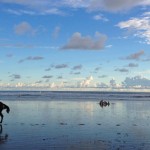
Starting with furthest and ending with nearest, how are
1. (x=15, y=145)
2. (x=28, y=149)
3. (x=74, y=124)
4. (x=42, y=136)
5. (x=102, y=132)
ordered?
(x=74, y=124) < (x=102, y=132) < (x=42, y=136) < (x=15, y=145) < (x=28, y=149)

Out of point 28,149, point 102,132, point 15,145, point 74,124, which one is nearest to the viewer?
point 28,149

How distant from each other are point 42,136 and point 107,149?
192 inches

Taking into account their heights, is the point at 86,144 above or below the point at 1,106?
below

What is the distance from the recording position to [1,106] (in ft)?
89.5

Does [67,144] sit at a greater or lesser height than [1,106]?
lesser

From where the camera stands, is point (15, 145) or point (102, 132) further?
point (102, 132)

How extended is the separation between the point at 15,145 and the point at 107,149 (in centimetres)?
463

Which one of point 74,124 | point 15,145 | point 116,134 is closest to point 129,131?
point 116,134

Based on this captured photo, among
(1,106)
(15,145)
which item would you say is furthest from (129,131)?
(1,106)

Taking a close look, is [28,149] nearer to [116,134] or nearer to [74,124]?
[116,134]

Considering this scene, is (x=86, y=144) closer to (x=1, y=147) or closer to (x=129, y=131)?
(x=1, y=147)

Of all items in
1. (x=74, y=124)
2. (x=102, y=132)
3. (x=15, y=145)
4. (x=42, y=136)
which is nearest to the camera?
(x=15, y=145)

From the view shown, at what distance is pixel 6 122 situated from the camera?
27.2 metres

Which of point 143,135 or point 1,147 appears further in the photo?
point 143,135
